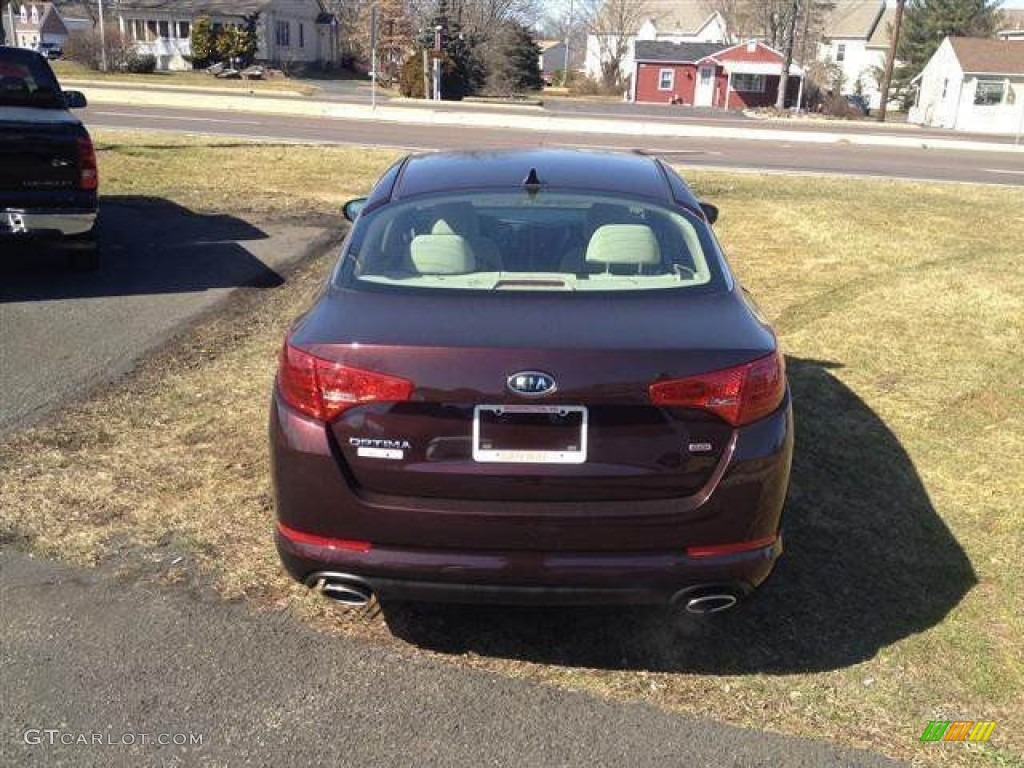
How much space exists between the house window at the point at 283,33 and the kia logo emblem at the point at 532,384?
236ft

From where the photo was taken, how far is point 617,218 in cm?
391

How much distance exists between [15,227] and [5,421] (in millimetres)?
2921

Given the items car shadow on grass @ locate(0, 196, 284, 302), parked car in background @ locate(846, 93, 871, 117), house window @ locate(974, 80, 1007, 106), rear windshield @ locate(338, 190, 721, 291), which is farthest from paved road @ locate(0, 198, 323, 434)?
parked car in background @ locate(846, 93, 871, 117)

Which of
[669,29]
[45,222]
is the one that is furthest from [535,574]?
[669,29]

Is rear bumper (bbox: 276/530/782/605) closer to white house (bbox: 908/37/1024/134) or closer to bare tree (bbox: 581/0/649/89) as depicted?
white house (bbox: 908/37/1024/134)

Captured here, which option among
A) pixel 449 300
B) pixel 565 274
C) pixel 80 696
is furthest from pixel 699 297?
pixel 80 696

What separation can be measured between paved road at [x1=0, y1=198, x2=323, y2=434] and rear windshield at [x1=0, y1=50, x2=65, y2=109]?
1.37 m

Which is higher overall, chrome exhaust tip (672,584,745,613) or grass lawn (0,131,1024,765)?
chrome exhaust tip (672,584,745,613)

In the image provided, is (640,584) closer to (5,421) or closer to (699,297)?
(699,297)

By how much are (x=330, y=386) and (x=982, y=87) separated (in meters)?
53.8

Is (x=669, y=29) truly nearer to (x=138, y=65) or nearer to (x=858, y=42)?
(x=858, y=42)

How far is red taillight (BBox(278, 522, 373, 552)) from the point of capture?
2979 mm

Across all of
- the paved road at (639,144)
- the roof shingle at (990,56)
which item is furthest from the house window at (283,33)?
the roof shingle at (990,56)

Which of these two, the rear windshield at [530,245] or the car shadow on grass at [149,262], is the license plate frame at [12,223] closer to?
the car shadow on grass at [149,262]
